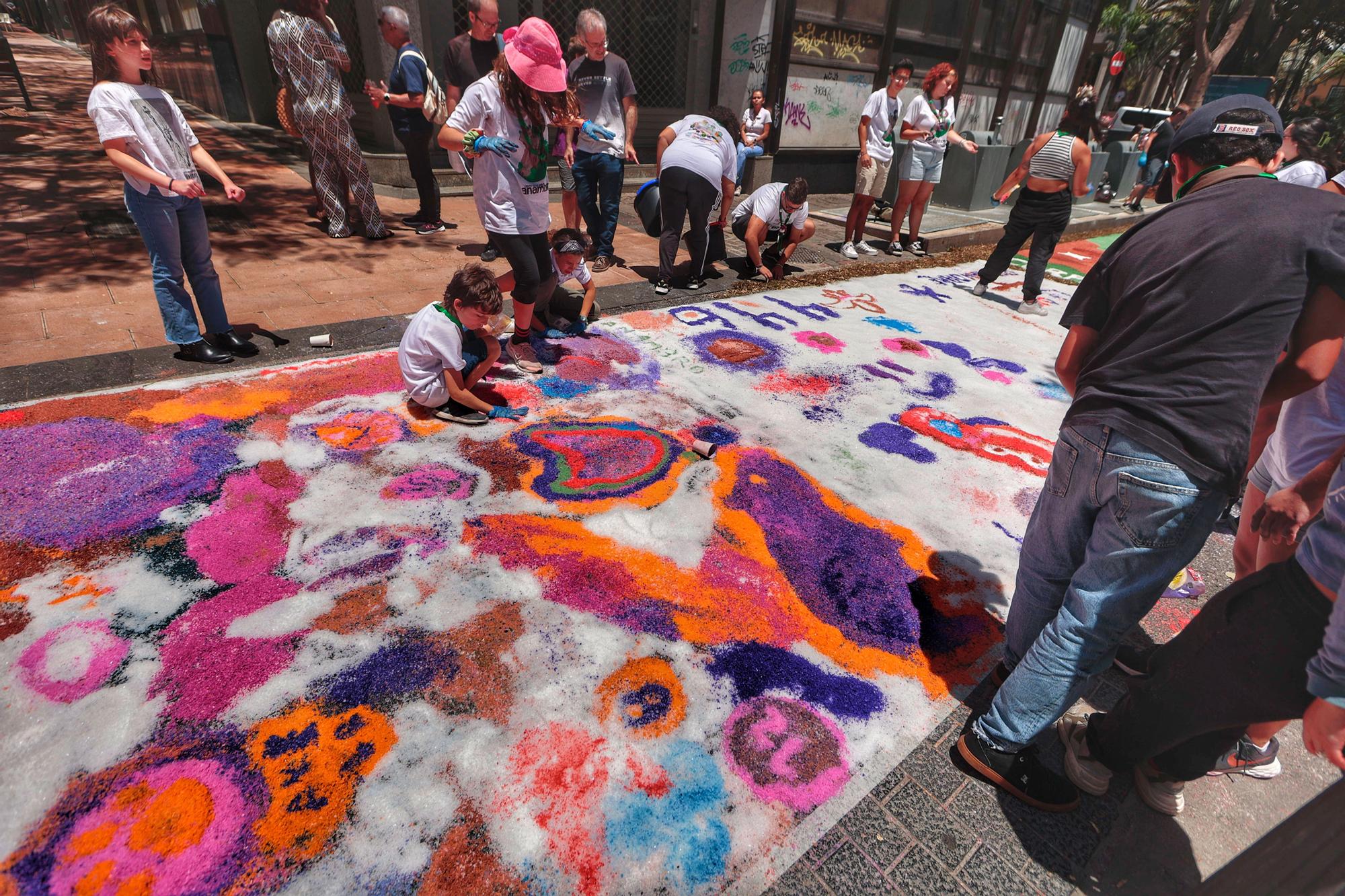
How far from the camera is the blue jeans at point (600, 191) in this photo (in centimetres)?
549

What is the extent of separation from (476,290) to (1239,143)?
278cm

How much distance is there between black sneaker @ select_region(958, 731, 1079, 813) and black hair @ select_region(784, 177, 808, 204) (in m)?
4.86

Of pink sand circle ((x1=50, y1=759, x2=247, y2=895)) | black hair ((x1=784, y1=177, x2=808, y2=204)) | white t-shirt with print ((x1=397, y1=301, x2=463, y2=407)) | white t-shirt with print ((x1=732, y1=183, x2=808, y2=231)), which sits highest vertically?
black hair ((x1=784, y1=177, x2=808, y2=204))

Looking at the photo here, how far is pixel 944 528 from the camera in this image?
2.92 meters

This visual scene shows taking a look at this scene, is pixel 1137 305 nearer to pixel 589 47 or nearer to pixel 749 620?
pixel 749 620

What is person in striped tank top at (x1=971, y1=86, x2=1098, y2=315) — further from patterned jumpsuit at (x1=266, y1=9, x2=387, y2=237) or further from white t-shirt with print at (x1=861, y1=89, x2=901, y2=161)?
patterned jumpsuit at (x1=266, y1=9, x2=387, y2=237)

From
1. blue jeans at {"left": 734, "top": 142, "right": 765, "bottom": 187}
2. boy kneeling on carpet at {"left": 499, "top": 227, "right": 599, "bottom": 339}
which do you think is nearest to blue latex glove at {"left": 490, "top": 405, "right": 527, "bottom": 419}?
boy kneeling on carpet at {"left": 499, "top": 227, "right": 599, "bottom": 339}

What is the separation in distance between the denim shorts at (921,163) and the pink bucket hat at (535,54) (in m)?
4.75

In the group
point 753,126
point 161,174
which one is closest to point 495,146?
point 161,174

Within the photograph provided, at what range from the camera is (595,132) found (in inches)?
193

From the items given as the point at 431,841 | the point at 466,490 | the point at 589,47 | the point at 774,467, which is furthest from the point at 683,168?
the point at 431,841

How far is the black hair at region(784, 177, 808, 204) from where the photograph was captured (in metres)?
5.64

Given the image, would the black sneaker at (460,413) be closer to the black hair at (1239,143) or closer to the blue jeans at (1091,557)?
the blue jeans at (1091,557)

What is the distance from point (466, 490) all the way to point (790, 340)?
2.83m
